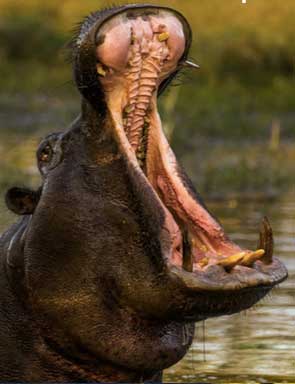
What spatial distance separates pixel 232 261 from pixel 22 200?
0.94 meters

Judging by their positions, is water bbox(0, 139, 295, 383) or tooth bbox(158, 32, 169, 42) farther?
water bbox(0, 139, 295, 383)

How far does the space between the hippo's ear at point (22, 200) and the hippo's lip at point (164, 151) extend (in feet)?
1.46

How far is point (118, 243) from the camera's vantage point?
6.08 meters

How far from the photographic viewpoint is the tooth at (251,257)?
589cm

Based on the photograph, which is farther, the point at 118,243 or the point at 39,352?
the point at 39,352

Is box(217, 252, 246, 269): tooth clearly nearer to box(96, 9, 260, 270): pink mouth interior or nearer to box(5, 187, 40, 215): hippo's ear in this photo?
box(96, 9, 260, 270): pink mouth interior

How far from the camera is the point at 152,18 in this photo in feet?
19.6

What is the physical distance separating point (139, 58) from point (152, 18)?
0.46 feet

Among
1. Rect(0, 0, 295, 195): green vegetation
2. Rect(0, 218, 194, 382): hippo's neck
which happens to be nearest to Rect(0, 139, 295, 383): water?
Rect(0, 218, 194, 382): hippo's neck

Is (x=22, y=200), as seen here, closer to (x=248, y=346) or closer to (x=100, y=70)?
(x=100, y=70)

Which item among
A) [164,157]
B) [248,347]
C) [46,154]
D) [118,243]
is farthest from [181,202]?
[248,347]

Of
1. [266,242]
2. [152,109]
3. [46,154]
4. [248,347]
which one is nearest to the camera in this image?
[266,242]

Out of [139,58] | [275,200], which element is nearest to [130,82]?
[139,58]

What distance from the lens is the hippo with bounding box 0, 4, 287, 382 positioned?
5922 millimetres
